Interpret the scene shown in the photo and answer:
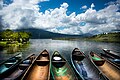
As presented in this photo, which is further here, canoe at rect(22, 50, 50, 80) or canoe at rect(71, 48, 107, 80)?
canoe at rect(71, 48, 107, 80)

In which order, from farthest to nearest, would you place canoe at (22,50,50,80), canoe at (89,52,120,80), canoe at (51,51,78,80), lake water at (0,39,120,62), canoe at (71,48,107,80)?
1. lake water at (0,39,120,62)
2. canoe at (89,52,120,80)
3. canoe at (71,48,107,80)
4. canoe at (51,51,78,80)
5. canoe at (22,50,50,80)

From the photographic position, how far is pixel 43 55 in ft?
86.5

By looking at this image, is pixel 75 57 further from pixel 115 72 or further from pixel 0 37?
pixel 0 37

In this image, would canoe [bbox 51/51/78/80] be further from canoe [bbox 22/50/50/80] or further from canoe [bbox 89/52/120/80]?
canoe [bbox 89/52/120/80]

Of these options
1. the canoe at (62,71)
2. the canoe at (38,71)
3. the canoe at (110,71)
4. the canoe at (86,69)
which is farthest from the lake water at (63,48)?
the canoe at (38,71)

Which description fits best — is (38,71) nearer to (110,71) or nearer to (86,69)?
(86,69)

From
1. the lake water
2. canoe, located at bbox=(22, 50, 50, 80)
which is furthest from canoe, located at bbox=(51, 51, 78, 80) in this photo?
the lake water

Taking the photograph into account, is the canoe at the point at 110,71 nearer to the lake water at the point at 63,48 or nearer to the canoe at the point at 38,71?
the canoe at the point at 38,71

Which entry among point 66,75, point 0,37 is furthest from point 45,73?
point 0,37

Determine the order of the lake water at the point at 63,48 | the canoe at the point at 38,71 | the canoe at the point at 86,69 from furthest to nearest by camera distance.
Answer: the lake water at the point at 63,48 < the canoe at the point at 86,69 < the canoe at the point at 38,71

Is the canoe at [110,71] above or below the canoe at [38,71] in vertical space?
below

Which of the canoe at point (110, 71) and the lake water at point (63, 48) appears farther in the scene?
the lake water at point (63, 48)

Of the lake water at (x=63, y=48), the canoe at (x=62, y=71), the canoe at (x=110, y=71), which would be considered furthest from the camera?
the lake water at (x=63, y=48)

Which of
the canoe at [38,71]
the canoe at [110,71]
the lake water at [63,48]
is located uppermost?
the canoe at [38,71]
